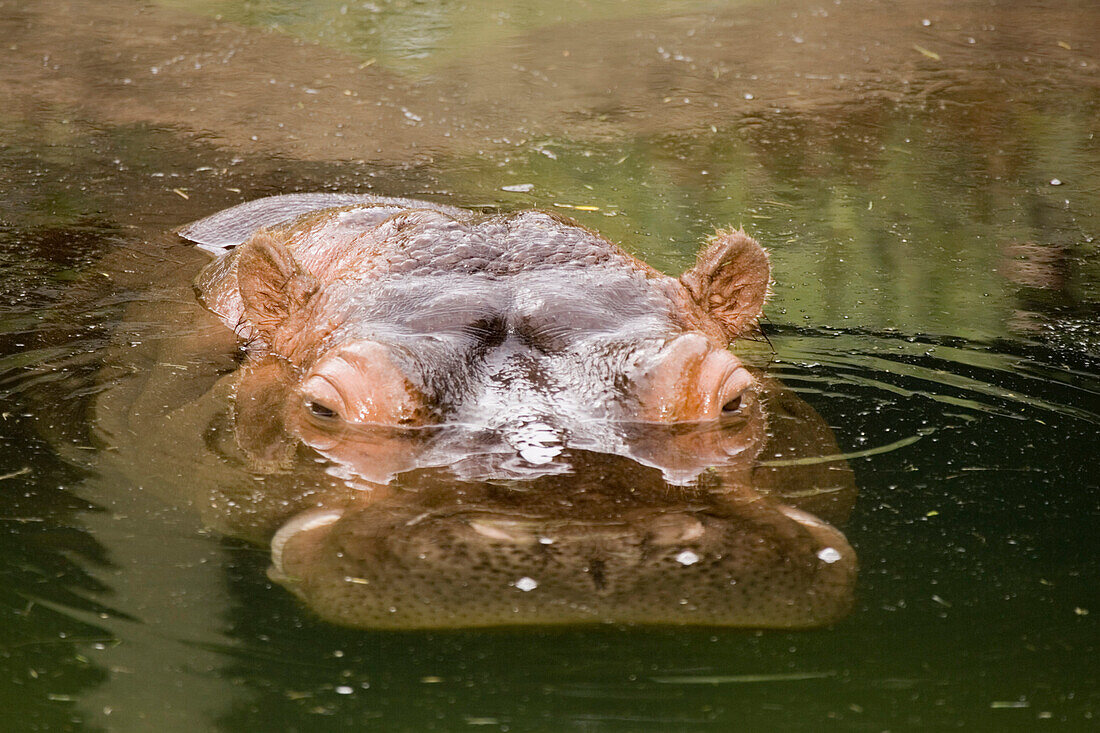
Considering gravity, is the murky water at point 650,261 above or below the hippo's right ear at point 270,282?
below

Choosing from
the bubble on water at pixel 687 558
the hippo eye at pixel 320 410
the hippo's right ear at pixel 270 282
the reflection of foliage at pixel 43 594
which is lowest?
the reflection of foliage at pixel 43 594

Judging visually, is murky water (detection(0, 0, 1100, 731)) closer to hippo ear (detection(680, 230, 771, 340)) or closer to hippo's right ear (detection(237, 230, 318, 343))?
hippo ear (detection(680, 230, 771, 340))

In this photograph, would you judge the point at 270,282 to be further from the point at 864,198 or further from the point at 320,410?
the point at 864,198

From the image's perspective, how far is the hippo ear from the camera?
4.15m

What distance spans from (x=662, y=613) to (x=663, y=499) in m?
0.48

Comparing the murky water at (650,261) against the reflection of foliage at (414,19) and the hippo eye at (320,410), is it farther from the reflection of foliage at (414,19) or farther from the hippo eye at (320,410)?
the hippo eye at (320,410)

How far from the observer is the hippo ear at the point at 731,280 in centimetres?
415

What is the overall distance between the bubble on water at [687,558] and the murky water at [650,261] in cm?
17

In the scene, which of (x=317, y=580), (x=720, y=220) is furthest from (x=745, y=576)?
(x=720, y=220)

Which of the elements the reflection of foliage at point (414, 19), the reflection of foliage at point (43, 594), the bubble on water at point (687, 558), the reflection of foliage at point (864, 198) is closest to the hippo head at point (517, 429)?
the bubble on water at point (687, 558)

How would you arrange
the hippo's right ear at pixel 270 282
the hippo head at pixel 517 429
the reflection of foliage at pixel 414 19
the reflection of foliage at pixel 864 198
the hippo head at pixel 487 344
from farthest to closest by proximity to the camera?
→ 1. the reflection of foliage at pixel 414 19
2. the reflection of foliage at pixel 864 198
3. the hippo's right ear at pixel 270 282
4. the hippo head at pixel 487 344
5. the hippo head at pixel 517 429

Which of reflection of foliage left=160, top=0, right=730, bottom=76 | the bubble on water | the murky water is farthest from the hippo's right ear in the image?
reflection of foliage left=160, top=0, right=730, bottom=76

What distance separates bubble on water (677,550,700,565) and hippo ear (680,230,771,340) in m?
1.44

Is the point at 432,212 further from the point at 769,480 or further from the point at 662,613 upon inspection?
the point at 662,613
